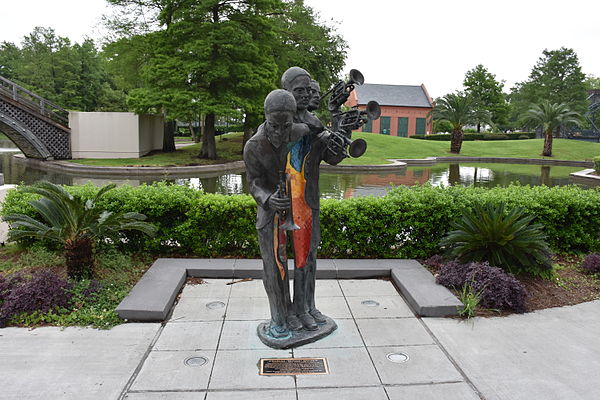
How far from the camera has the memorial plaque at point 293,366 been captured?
4023 mm

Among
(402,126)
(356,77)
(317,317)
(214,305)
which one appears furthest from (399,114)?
(356,77)

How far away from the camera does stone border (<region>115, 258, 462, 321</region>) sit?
5223mm

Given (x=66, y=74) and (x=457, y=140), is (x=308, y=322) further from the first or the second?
(x=66, y=74)

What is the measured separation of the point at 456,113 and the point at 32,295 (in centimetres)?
3615

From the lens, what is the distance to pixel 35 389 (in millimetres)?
3713

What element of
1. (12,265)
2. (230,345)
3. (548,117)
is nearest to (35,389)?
(230,345)

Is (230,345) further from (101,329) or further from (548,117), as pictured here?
(548,117)

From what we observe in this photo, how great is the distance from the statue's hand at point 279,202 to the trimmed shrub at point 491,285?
2869mm

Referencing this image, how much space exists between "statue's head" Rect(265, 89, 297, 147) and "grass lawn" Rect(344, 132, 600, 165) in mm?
30104

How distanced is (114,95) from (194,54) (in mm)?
22429

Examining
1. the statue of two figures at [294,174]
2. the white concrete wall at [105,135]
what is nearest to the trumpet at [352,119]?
the statue of two figures at [294,174]

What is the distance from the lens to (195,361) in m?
4.20

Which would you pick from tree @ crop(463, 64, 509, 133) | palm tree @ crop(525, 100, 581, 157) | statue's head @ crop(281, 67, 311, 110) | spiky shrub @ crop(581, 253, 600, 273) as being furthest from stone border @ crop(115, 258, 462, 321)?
tree @ crop(463, 64, 509, 133)

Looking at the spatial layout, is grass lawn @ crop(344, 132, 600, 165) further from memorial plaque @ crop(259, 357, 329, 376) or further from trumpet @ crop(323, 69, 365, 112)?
memorial plaque @ crop(259, 357, 329, 376)
